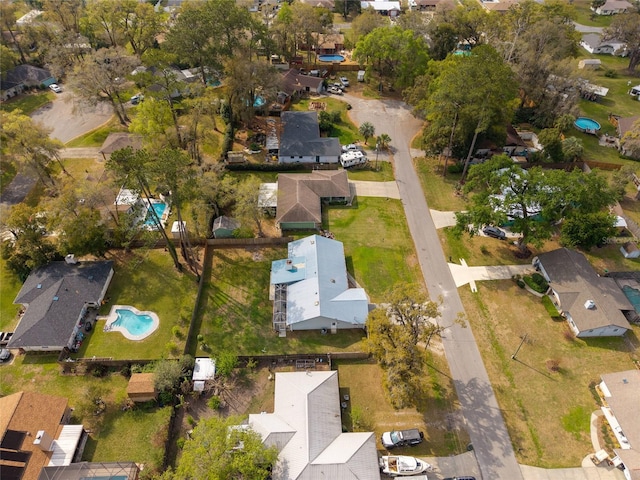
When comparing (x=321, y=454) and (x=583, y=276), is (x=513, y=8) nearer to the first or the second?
(x=583, y=276)

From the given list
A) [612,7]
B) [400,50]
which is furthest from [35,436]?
[612,7]

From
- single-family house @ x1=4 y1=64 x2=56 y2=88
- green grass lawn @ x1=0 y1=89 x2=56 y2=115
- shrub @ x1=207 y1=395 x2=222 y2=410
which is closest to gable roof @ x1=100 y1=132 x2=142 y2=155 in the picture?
green grass lawn @ x1=0 y1=89 x2=56 y2=115

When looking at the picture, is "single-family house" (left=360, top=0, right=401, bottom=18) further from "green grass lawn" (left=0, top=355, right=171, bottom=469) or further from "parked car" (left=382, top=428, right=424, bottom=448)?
"green grass lawn" (left=0, top=355, right=171, bottom=469)

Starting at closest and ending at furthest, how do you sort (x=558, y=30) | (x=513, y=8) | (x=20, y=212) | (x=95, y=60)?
1. (x=20, y=212)
2. (x=95, y=60)
3. (x=558, y=30)
4. (x=513, y=8)

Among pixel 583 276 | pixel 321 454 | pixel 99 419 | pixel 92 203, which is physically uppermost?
pixel 92 203

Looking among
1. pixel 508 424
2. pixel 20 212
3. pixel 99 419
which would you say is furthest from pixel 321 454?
pixel 20 212

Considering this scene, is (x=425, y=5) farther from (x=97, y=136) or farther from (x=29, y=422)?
(x=29, y=422)

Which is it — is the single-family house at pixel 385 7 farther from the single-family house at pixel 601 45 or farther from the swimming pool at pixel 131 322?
the swimming pool at pixel 131 322
